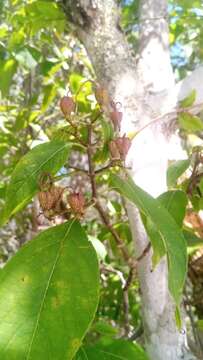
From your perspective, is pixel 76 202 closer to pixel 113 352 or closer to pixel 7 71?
pixel 113 352

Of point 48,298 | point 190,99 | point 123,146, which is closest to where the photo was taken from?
point 48,298

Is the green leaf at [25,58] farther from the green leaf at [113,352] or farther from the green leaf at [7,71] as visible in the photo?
the green leaf at [113,352]

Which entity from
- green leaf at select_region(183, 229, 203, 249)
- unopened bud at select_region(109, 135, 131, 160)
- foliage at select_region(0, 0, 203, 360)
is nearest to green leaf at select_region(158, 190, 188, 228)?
foliage at select_region(0, 0, 203, 360)

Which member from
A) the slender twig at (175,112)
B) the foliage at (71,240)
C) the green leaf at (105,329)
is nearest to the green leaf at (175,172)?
the foliage at (71,240)

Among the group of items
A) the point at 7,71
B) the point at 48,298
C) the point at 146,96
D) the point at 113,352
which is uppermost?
the point at 7,71

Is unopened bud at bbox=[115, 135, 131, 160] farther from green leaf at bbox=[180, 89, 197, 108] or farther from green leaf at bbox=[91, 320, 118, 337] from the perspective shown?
green leaf at bbox=[91, 320, 118, 337]

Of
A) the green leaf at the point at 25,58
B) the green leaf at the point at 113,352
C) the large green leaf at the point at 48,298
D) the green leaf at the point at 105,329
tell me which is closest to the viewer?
the large green leaf at the point at 48,298

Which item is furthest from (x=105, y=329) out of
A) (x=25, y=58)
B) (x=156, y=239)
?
(x=25, y=58)
